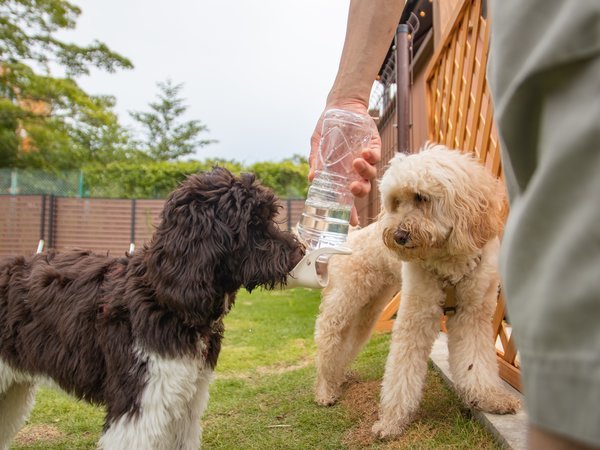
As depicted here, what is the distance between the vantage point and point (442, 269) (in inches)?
111

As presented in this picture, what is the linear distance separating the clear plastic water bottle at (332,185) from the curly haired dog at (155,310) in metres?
0.49

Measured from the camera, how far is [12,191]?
19141 millimetres

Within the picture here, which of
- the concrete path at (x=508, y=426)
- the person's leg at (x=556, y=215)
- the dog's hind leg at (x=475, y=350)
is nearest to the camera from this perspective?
the person's leg at (x=556, y=215)

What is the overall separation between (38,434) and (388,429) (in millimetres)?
2164

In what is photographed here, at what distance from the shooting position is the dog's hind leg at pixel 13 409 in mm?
2785

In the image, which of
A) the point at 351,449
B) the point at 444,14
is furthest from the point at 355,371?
the point at 444,14

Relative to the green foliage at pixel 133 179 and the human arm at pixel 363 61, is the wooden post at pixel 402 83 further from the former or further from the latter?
the green foliage at pixel 133 179

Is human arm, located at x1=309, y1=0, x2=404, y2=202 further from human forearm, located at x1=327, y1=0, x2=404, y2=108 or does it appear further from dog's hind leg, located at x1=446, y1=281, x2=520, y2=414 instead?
dog's hind leg, located at x1=446, y1=281, x2=520, y2=414

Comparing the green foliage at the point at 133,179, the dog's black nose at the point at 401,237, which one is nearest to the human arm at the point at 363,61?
the dog's black nose at the point at 401,237

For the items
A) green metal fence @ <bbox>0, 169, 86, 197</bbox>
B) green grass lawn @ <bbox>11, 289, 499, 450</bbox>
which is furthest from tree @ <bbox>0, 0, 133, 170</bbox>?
green grass lawn @ <bbox>11, 289, 499, 450</bbox>

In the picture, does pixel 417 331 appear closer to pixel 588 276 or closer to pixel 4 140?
pixel 588 276

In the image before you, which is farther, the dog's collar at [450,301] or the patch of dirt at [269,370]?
the patch of dirt at [269,370]

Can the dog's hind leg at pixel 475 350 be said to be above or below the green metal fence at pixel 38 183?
below

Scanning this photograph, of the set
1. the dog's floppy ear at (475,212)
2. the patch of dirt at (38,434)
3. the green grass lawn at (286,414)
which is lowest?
the patch of dirt at (38,434)
